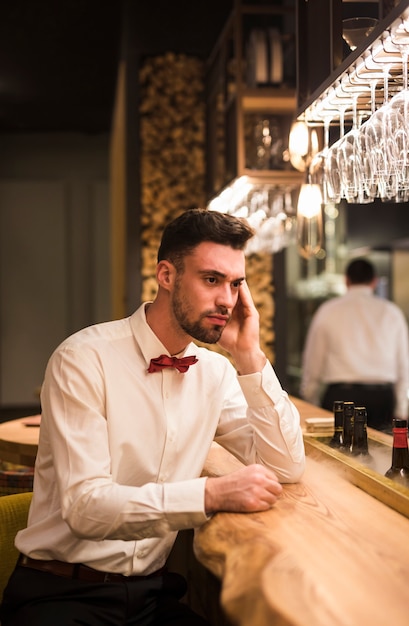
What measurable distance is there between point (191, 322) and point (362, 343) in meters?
3.55

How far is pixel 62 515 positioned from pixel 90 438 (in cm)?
19

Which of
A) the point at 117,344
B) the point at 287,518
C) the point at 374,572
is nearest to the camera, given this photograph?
the point at 374,572

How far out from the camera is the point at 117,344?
2.21 m

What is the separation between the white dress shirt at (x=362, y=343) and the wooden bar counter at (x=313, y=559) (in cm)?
339

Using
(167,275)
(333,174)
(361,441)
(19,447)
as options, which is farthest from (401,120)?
(19,447)

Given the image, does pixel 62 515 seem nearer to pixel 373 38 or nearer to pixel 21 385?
pixel 373 38

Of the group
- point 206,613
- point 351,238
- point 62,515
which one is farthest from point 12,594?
point 351,238

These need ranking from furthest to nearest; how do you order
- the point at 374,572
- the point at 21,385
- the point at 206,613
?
1. the point at 21,385
2. the point at 206,613
3. the point at 374,572

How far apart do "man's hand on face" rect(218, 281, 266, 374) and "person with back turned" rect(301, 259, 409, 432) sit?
10.4ft

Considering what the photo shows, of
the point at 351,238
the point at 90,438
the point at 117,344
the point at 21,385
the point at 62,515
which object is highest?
the point at 351,238

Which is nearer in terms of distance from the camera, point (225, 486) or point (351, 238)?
point (225, 486)

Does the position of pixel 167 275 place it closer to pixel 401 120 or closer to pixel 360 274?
pixel 401 120

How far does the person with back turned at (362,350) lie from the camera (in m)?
5.57

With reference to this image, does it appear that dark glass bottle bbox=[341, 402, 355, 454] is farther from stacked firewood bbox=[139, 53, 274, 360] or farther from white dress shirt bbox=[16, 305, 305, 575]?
stacked firewood bbox=[139, 53, 274, 360]
